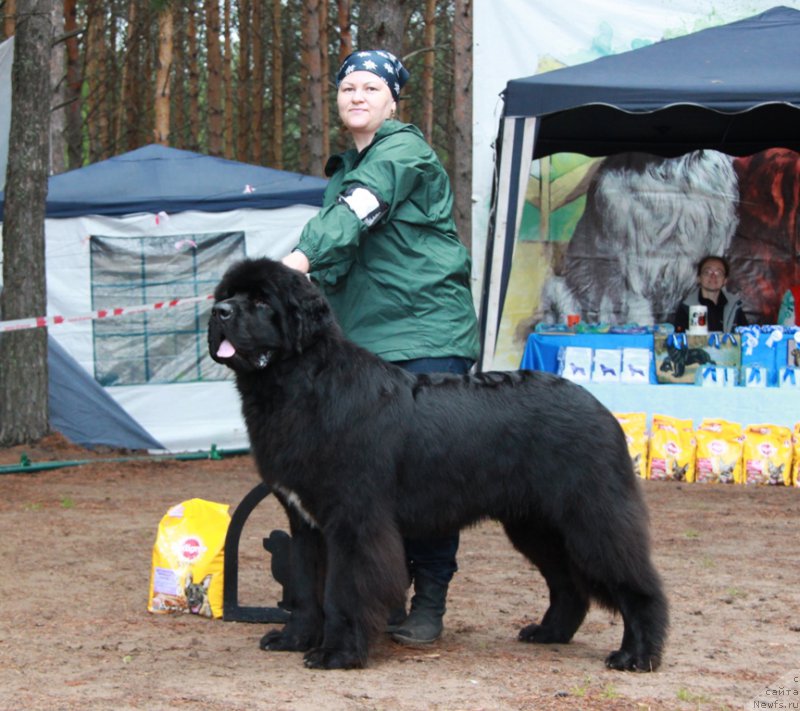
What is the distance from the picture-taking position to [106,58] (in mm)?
23672

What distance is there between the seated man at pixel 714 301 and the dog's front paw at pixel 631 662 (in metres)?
6.84

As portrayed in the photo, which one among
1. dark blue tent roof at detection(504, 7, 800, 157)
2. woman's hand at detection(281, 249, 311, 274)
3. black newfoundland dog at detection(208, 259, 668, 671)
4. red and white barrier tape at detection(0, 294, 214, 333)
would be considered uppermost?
dark blue tent roof at detection(504, 7, 800, 157)

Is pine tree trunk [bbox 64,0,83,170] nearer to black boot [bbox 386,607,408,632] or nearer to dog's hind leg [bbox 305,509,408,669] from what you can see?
black boot [bbox 386,607,408,632]

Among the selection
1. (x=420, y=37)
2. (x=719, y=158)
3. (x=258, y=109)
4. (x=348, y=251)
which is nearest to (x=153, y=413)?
(x=719, y=158)

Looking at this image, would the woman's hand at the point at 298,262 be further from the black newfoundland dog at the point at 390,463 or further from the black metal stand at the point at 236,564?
the black metal stand at the point at 236,564

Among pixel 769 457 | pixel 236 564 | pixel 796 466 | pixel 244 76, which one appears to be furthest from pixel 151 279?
pixel 244 76

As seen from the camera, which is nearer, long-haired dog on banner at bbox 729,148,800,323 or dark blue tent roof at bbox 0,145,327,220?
dark blue tent roof at bbox 0,145,327,220

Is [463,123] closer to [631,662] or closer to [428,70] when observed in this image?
[428,70]

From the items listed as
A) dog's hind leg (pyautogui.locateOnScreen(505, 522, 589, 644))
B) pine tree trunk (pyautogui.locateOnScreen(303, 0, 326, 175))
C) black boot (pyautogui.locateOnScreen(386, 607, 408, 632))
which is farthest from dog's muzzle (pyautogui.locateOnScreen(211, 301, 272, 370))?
pine tree trunk (pyautogui.locateOnScreen(303, 0, 326, 175))

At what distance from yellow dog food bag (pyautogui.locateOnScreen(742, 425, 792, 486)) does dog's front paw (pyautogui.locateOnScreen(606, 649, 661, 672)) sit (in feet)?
15.6

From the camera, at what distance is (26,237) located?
9.19 meters

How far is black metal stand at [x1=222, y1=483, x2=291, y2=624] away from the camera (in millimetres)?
4266

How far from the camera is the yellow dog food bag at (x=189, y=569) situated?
4477 mm

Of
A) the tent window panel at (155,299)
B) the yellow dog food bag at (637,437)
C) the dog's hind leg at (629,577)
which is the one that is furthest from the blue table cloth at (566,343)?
the dog's hind leg at (629,577)
